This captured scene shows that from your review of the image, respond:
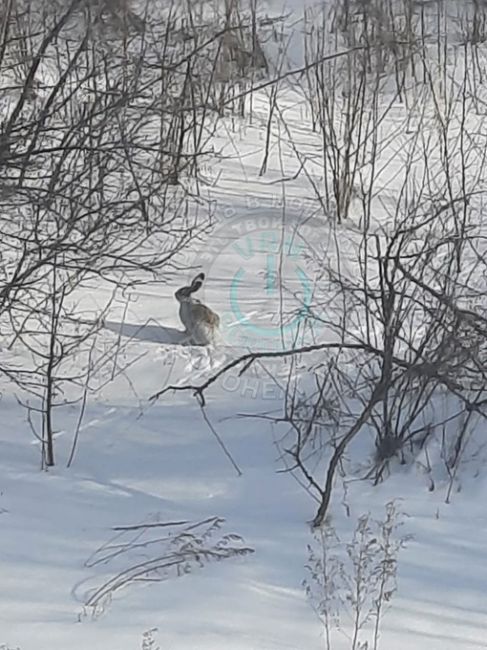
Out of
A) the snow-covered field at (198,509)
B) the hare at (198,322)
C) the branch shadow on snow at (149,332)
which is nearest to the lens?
the snow-covered field at (198,509)

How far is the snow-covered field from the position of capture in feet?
12.4

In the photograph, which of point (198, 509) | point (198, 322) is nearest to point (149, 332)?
point (198, 322)

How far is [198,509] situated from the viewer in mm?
4820

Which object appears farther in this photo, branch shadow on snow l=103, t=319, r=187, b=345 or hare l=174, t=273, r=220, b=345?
branch shadow on snow l=103, t=319, r=187, b=345

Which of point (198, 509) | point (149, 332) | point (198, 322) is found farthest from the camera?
point (149, 332)

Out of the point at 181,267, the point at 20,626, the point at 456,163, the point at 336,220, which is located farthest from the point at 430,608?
the point at 456,163

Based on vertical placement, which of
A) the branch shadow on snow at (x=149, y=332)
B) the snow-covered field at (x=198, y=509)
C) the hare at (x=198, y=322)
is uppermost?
the hare at (x=198, y=322)

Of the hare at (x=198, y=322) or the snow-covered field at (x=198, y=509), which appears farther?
the hare at (x=198, y=322)

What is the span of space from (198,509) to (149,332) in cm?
232

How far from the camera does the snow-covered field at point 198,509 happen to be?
3771 mm

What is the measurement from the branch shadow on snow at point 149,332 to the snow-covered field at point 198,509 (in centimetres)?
1

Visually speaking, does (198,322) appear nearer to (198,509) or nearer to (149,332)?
(149,332)

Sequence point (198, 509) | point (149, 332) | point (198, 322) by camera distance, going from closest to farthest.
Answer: point (198, 509)
point (198, 322)
point (149, 332)

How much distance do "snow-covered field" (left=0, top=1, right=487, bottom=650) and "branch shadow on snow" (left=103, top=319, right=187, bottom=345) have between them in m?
0.01
